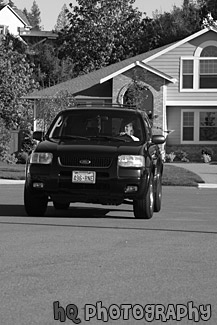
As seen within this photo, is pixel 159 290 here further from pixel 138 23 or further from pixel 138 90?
pixel 138 23

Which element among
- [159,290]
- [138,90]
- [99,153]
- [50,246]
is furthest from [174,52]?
[159,290]

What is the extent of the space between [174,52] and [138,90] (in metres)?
3.23

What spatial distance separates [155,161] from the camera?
15227 millimetres

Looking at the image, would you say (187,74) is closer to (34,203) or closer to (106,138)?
(106,138)

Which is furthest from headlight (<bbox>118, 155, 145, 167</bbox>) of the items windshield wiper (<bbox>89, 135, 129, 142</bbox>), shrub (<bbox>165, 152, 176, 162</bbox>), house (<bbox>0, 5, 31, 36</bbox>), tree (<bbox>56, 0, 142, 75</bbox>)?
house (<bbox>0, 5, 31, 36</bbox>)

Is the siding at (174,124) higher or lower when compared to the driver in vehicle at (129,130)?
lower

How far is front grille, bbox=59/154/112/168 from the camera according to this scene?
13.6 metres

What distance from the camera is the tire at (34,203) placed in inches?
554

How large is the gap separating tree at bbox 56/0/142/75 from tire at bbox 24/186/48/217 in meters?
48.6

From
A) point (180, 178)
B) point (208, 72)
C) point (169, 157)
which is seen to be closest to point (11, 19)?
point (208, 72)

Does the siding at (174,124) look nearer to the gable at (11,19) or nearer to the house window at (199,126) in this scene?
the house window at (199,126)

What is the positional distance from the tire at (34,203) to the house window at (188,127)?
26.8 m

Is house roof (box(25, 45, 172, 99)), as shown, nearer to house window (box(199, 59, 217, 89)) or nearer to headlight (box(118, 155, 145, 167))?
house window (box(199, 59, 217, 89))

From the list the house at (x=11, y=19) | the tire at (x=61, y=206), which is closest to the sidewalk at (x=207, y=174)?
the tire at (x=61, y=206)
